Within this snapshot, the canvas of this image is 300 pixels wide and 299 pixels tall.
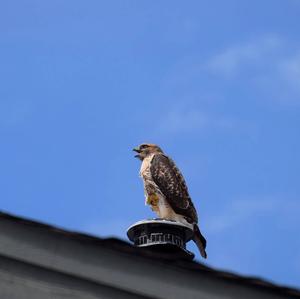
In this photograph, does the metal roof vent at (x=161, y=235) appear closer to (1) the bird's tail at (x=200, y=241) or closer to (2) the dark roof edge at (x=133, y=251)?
(1) the bird's tail at (x=200, y=241)

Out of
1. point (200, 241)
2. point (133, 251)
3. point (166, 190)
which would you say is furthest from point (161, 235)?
point (133, 251)

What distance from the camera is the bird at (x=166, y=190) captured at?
38.1 feet

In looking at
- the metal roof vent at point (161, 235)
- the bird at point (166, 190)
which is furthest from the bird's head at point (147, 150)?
the metal roof vent at point (161, 235)

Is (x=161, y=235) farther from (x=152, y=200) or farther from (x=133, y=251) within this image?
(x=133, y=251)

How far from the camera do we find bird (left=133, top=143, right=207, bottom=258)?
11602mm

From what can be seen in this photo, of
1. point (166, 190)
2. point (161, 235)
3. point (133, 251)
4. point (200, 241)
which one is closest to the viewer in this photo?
point (133, 251)

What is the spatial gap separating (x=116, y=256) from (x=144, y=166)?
22.2ft

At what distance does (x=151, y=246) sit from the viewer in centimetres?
910

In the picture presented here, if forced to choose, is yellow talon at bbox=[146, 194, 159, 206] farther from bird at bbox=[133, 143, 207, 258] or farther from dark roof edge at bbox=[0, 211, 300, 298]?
dark roof edge at bbox=[0, 211, 300, 298]

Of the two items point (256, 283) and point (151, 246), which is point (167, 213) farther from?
point (256, 283)

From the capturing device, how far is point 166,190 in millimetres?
12047

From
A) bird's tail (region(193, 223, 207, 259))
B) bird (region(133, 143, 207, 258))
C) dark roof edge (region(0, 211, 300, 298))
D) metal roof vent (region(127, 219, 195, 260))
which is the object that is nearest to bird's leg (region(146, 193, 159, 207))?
bird (region(133, 143, 207, 258))

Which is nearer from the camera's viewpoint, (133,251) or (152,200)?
(133,251)

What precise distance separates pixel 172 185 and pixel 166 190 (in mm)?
153
